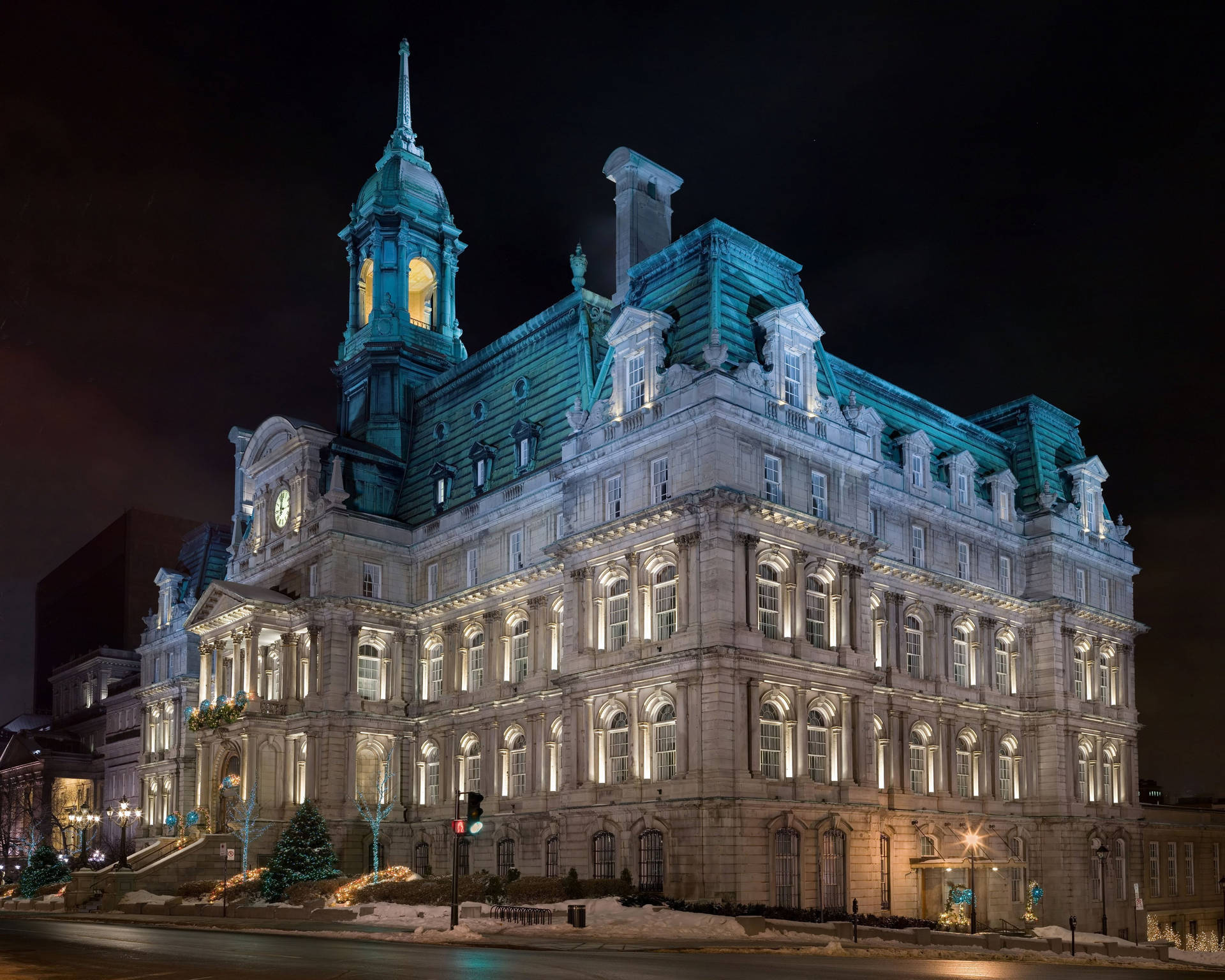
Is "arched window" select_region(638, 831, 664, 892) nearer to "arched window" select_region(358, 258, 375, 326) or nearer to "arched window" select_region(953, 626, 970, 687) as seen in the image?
"arched window" select_region(953, 626, 970, 687)

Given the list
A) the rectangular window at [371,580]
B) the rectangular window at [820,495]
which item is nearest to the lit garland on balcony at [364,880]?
the rectangular window at [371,580]

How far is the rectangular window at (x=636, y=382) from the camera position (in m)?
52.6

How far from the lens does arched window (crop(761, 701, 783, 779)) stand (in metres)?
48.5

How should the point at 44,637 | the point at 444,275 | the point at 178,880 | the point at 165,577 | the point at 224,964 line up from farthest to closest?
the point at 44,637 < the point at 165,577 < the point at 444,275 < the point at 178,880 < the point at 224,964

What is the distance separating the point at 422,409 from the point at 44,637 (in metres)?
88.6

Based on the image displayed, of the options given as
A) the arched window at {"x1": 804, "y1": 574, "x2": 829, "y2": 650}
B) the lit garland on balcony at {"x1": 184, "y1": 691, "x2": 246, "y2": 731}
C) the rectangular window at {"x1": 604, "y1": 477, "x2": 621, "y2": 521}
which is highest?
the rectangular window at {"x1": 604, "y1": 477, "x2": 621, "y2": 521}

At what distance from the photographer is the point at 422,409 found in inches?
2874

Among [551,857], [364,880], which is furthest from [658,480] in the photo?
[364,880]

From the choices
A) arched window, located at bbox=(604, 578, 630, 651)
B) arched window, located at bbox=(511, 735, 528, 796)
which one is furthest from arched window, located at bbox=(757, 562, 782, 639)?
arched window, located at bbox=(511, 735, 528, 796)

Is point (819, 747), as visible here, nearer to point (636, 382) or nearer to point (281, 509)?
point (636, 382)

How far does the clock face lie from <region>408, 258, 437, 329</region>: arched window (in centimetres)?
1501

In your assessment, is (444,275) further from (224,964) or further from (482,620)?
(224,964)

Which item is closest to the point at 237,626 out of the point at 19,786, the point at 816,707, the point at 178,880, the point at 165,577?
the point at 178,880

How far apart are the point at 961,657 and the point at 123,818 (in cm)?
4534
